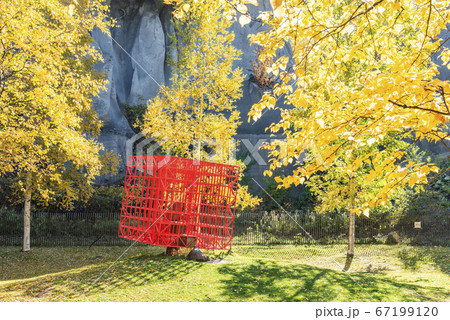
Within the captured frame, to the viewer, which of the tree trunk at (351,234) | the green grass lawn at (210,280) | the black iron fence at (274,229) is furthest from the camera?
the black iron fence at (274,229)

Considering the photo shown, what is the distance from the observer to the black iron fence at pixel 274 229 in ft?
51.8

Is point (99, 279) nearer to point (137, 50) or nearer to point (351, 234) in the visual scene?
point (351, 234)

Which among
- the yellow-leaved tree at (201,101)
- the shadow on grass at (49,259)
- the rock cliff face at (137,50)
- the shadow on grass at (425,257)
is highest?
the rock cliff face at (137,50)

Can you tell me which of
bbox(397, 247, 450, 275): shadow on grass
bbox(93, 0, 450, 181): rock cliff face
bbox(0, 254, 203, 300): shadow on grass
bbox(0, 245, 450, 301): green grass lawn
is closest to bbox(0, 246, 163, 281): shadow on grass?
bbox(0, 245, 450, 301): green grass lawn

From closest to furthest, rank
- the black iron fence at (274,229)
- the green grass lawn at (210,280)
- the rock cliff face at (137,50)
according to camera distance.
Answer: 1. the green grass lawn at (210,280)
2. the black iron fence at (274,229)
3. the rock cliff face at (137,50)

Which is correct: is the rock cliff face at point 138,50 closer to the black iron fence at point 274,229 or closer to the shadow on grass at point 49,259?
the black iron fence at point 274,229

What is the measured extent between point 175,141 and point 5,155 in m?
6.18

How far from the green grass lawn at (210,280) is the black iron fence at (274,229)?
6.95 ft

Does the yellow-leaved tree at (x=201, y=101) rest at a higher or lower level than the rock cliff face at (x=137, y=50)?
lower

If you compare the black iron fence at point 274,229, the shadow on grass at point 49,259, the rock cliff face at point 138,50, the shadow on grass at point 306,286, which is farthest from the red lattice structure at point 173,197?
the rock cliff face at point 138,50

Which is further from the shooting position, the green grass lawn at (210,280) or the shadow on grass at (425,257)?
the shadow on grass at (425,257)

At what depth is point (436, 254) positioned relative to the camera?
14.5 m

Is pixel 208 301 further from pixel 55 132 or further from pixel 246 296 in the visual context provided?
pixel 55 132

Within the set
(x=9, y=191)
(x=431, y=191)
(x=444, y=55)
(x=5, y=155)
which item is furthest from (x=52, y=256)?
(x=431, y=191)
